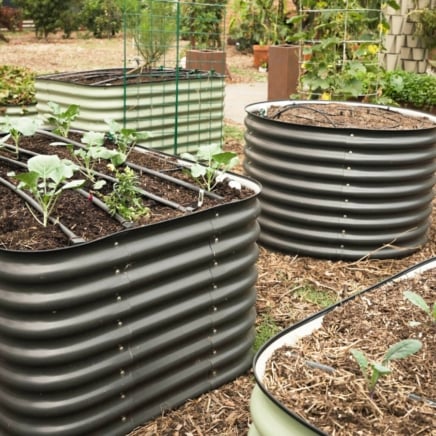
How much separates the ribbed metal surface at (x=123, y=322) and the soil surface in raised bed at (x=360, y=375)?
2.20ft

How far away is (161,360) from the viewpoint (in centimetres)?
271

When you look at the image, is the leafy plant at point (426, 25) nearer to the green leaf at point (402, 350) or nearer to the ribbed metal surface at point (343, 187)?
the ribbed metal surface at point (343, 187)

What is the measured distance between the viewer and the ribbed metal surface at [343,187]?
4.30 metres

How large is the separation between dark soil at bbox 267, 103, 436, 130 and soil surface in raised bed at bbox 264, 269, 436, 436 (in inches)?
86.7

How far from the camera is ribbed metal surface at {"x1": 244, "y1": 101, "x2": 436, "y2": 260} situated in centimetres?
430

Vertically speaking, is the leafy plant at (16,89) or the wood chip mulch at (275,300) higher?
the leafy plant at (16,89)

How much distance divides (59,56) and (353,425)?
17041mm

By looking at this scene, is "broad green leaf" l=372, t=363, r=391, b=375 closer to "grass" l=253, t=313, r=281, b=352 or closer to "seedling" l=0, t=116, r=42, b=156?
"grass" l=253, t=313, r=281, b=352

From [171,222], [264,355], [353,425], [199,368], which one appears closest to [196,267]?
[171,222]

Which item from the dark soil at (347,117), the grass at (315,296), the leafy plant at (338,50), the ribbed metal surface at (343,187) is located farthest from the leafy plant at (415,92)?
the grass at (315,296)

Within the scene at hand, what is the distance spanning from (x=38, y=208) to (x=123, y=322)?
2.07 ft

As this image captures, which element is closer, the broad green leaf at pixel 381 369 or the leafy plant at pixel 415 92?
the broad green leaf at pixel 381 369

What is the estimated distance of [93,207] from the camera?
9.62 feet

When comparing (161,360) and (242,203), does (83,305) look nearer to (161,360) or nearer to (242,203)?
(161,360)
